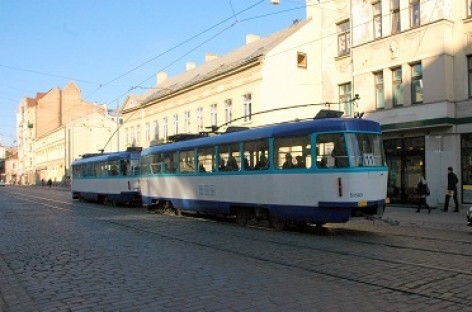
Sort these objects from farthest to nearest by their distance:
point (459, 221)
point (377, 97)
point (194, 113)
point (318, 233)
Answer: point (194, 113), point (377, 97), point (459, 221), point (318, 233)

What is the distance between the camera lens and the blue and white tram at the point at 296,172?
13203mm

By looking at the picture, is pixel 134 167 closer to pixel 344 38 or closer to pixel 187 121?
pixel 344 38

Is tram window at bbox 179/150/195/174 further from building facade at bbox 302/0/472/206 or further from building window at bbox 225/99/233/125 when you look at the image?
building window at bbox 225/99/233/125

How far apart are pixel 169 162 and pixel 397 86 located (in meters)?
11.1

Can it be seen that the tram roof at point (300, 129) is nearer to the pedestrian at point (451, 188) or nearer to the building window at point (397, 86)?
the pedestrian at point (451, 188)

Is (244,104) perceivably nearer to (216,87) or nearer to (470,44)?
(216,87)

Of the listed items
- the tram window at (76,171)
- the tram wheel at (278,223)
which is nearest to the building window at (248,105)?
the tram window at (76,171)

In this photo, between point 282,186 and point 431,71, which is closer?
point 282,186

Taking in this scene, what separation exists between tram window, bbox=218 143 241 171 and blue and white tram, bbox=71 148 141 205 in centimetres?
1036

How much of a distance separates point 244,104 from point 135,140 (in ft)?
73.5

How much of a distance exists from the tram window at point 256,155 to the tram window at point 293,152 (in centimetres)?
47

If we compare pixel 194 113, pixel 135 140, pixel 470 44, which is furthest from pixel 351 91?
pixel 135 140

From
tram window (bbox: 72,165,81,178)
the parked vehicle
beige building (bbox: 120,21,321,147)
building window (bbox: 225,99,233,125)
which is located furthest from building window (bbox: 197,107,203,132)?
the parked vehicle

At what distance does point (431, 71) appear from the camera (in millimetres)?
22000
